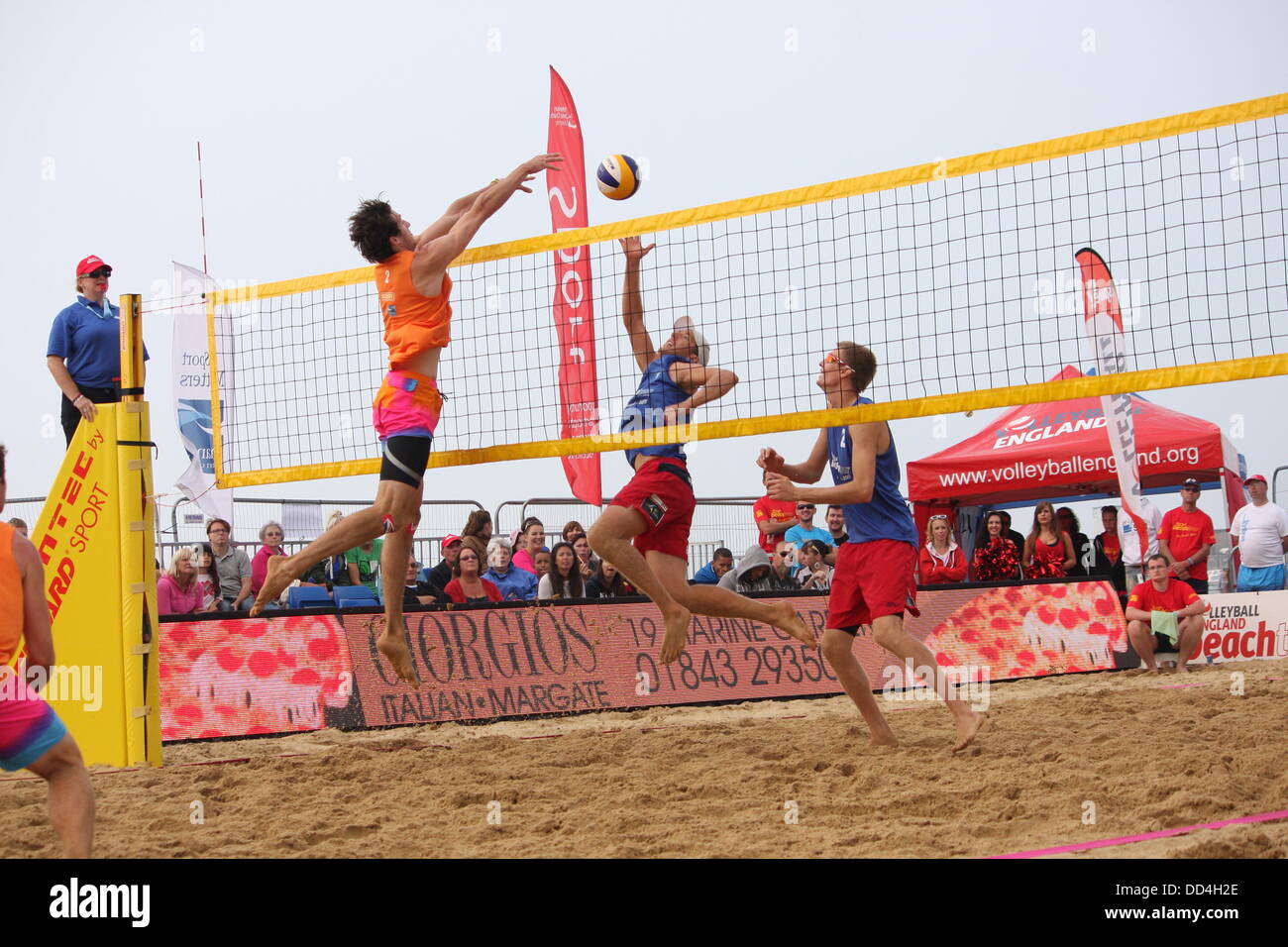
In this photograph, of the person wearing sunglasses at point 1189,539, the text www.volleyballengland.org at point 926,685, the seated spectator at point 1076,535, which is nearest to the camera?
the text www.volleyballengland.org at point 926,685

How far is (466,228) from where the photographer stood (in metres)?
5.76

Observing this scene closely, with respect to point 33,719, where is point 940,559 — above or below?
above

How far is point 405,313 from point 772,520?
23.0 feet

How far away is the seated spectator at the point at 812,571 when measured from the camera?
10.6 metres

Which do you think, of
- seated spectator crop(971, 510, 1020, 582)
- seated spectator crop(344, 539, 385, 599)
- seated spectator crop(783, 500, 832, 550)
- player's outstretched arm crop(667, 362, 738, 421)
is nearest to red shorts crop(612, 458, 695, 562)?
player's outstretched arm crop(667, 362, 738, 421)

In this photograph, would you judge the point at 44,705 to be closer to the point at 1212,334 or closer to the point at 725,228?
the point at 725,228

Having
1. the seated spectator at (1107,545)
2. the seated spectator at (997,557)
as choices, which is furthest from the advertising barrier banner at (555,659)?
the seated spectator at (1107,545)

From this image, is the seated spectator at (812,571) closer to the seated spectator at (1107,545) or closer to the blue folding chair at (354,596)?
the seated spectator at (1107,545)

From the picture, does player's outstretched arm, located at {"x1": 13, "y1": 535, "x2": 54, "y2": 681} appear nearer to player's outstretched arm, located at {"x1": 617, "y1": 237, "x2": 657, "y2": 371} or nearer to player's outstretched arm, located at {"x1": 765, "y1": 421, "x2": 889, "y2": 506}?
player's outstretched arm, located at {"x1": 765, "y1": 421, "x2": 889, "y2": 506}

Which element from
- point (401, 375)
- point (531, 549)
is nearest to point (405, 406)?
point (401, 375)

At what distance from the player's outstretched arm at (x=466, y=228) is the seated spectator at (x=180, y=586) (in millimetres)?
3558

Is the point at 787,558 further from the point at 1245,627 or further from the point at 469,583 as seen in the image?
the point at 1245,627

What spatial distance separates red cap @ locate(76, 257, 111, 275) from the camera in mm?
7184
